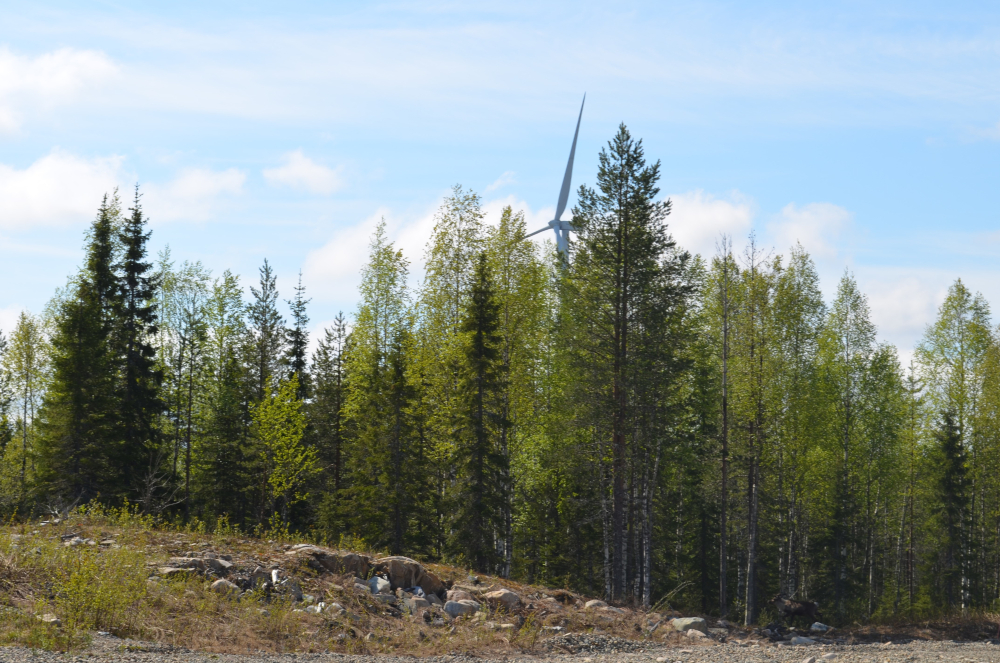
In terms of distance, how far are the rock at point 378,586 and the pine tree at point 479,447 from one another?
9.78m

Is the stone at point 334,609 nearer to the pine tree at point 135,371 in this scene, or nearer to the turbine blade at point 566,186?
the pine tree at point 135,371

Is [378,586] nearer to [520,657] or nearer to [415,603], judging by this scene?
[415,603]

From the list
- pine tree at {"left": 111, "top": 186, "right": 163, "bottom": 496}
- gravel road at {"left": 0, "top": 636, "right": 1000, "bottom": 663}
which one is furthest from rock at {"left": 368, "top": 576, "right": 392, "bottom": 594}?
pine tree at {"left": 111, "top": 186, "right": 163, "bottom": 496}

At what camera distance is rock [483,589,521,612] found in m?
17.3

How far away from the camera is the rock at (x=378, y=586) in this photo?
16325mm

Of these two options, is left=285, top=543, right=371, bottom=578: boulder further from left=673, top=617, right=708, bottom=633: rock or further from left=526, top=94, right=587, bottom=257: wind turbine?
left=526, top=94, right=587, bottom=257: wind turbine

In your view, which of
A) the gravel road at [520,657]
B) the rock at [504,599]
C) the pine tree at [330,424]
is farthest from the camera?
the pine tree at [330,424]

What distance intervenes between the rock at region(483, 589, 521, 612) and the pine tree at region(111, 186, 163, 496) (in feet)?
56.5

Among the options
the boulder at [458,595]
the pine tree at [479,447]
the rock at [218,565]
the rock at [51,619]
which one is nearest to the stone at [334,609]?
the rock at [218,565]

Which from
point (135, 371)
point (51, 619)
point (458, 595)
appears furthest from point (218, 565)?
point (135, 371)

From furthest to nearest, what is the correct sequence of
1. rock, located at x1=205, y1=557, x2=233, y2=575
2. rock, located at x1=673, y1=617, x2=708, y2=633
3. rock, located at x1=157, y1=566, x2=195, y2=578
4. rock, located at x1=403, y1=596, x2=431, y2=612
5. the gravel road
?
rock, located at x1=673, y1=617, x2=708, y2=633 → rock, located at x1=403, y1=596, x2=431, y2=612 → rock, located at x1=205, y1=557, x2=233, y2=575 → rock, located at x1=157, y1=566, x2=195, y2=578 → the gravel road

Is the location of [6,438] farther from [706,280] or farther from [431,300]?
[706,280]

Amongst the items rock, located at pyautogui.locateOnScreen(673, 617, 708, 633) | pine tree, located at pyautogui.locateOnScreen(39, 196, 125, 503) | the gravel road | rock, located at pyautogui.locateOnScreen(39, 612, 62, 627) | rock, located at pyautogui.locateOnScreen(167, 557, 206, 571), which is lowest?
rock, located at pyautogui.locateOnScreen(673, 617, 708, 633)

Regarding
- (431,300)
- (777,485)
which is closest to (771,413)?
(777,485)
